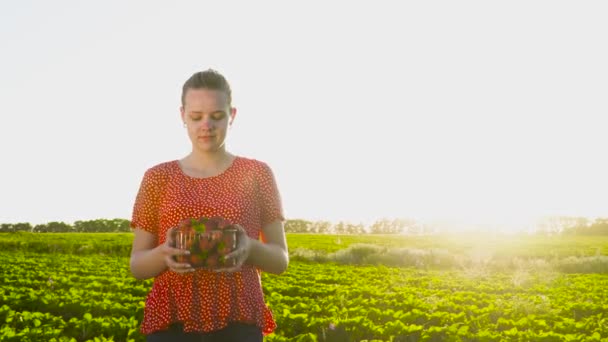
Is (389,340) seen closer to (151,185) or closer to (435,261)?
(151,185)

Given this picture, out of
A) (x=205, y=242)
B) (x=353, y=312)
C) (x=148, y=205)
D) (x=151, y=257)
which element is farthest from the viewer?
(x=353, y=312)

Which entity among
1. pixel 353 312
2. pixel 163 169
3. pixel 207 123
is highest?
pixel 207 123

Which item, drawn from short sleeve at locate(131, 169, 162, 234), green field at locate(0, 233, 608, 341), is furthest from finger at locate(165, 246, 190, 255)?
green field at locate(0, 233, 608, 341)

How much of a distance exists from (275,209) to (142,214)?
1.44ft

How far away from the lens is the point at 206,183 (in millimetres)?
1972

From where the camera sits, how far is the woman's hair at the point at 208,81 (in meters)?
1.91

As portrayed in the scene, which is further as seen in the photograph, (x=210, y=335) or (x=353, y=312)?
(x=353, y=312)

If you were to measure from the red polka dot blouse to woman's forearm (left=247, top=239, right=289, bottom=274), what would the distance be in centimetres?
5

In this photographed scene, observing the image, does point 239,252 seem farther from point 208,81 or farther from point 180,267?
point 208,81

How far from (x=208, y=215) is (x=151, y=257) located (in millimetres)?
215

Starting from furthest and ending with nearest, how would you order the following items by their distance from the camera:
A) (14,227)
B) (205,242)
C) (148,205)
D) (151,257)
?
(14,227)
(148,205)
(151,257)
(205,242)

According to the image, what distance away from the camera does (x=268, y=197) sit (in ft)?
6.68

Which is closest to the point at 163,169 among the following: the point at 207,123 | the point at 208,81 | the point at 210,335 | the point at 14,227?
the point at 207,123

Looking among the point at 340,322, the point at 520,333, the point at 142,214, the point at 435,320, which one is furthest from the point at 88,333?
the point at 142,214
